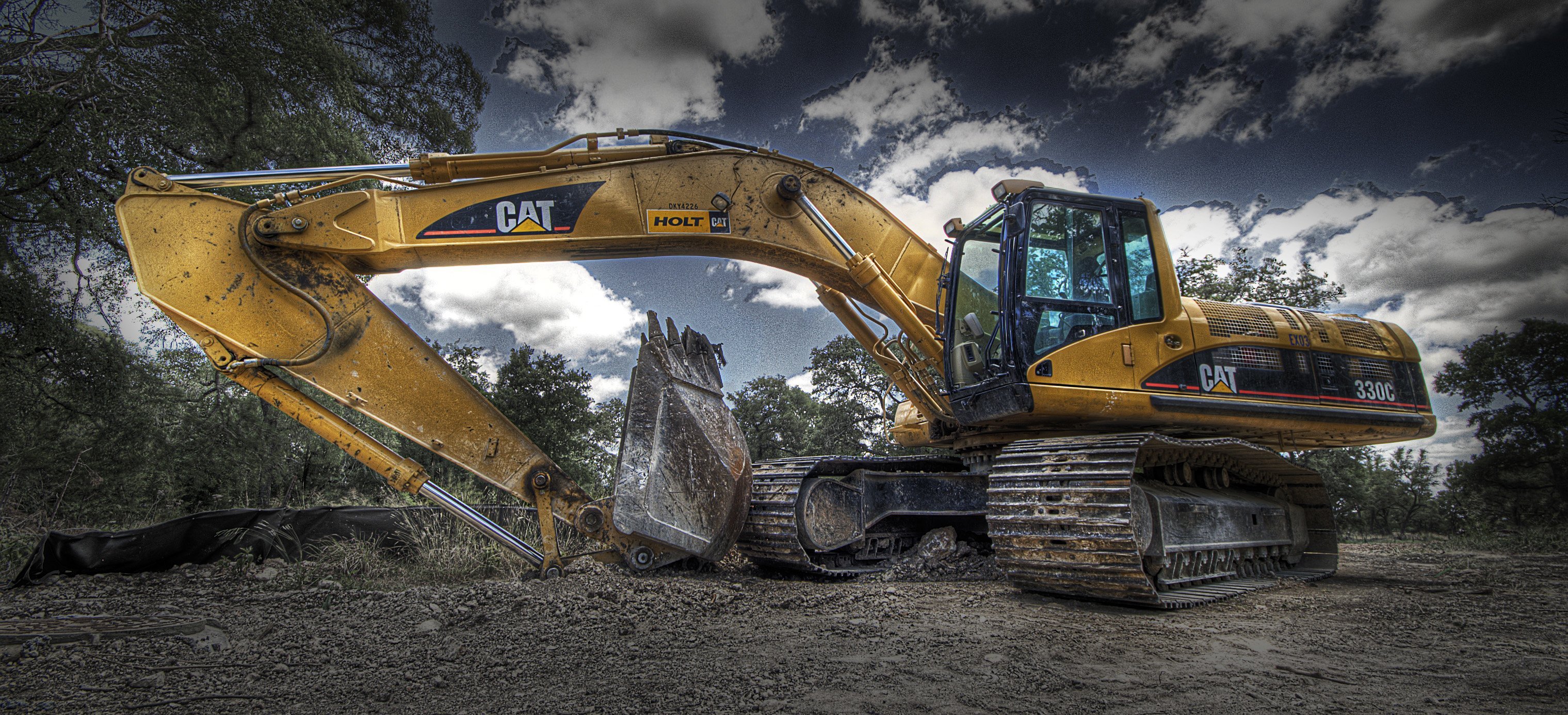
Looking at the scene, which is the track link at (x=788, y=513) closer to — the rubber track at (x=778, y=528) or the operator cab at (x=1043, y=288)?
the rubber track at (x=778, y=528)

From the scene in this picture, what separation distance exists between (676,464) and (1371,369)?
207 inches

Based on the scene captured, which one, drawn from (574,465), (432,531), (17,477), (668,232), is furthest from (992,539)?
(17,477)

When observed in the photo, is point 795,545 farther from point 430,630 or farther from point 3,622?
point 3,622

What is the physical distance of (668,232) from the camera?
14.2 feet

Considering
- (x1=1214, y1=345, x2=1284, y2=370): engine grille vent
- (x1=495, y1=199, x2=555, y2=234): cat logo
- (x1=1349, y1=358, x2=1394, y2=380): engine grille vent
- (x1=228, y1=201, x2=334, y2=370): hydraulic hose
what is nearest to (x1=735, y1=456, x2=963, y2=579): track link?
(x1=495, y1=199, x2=555, y2=234): cat logo

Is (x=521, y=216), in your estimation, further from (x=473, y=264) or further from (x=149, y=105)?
(x=149, y=105)

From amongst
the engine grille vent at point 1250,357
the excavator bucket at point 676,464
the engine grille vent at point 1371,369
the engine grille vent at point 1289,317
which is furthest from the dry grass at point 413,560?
the engine grille vent at point 1371,369

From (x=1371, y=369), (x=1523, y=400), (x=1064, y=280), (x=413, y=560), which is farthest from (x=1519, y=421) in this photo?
(x=413, y=560)

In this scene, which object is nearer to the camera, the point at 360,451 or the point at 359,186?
the point at 360,451

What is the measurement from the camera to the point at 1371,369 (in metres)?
5.29

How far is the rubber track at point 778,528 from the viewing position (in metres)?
4.95

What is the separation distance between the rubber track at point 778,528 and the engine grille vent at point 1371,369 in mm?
3881

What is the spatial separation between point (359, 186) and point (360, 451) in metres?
5.98

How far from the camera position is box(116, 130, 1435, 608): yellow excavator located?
3807mm
